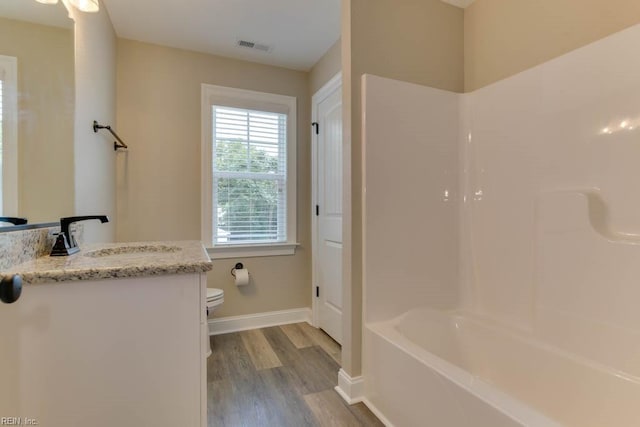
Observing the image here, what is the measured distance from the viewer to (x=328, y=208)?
8.68 ft

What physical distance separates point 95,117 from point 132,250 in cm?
93

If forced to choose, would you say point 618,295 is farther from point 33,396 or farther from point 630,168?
point 33,396

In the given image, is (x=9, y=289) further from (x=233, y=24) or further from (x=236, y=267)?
(x=233, y=24)

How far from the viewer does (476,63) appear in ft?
6.64

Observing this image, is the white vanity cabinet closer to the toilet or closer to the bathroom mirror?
the bathroom mirror

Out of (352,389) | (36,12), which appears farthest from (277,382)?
(36,12)

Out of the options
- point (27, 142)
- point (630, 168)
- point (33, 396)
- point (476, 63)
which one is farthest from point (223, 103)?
point (630, 168)

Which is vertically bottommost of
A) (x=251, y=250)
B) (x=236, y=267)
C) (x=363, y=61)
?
(x=236, y=267)

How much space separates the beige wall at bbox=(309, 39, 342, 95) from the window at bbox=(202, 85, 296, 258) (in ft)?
0.91

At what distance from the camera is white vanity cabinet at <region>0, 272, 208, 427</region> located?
88 centimetres

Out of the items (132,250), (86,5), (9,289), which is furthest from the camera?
(86,5)

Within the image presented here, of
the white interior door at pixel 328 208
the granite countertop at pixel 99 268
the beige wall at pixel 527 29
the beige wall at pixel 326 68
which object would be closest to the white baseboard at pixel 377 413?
the white interior door at pixel 328 208

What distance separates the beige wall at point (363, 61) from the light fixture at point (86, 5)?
1.39 metres

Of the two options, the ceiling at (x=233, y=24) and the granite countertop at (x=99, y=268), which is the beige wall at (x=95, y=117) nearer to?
the ceiling at (x=233, y=24)
